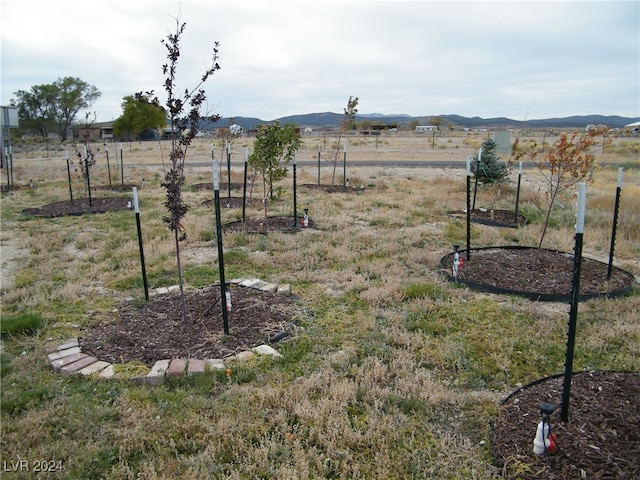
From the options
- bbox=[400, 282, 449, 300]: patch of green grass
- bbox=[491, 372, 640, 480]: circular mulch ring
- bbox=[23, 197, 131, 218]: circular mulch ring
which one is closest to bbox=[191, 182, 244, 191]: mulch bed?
bbox=[23, 197, 131, 218]: circular mulch ring

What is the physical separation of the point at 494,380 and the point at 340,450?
1.66 meters

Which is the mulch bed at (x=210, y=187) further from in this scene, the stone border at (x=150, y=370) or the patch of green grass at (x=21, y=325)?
the stone border at (x=150, y=370)

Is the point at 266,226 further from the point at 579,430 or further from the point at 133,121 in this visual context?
the point at 133,121

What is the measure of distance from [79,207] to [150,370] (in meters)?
10.1

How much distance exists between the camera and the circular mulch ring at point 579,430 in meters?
2.69

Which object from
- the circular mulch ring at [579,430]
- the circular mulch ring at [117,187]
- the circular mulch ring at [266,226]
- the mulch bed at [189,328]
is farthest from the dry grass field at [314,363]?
the circular mulch ring at [117,187]

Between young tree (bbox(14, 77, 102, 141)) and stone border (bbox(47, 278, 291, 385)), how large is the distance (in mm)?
56713

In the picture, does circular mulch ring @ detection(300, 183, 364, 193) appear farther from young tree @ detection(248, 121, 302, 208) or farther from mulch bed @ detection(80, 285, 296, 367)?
A: mulch bed @ detection(80, 285, 296, 367)

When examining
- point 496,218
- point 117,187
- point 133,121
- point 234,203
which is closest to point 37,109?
point 133,121

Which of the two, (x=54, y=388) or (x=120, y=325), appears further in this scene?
(x=120, y=325)

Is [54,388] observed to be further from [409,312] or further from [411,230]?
[411,230]

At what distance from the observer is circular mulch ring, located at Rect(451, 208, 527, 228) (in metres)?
10.1

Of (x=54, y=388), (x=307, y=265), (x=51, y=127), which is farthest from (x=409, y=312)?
(x=51, y=127)

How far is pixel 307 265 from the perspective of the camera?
7.04 metres
